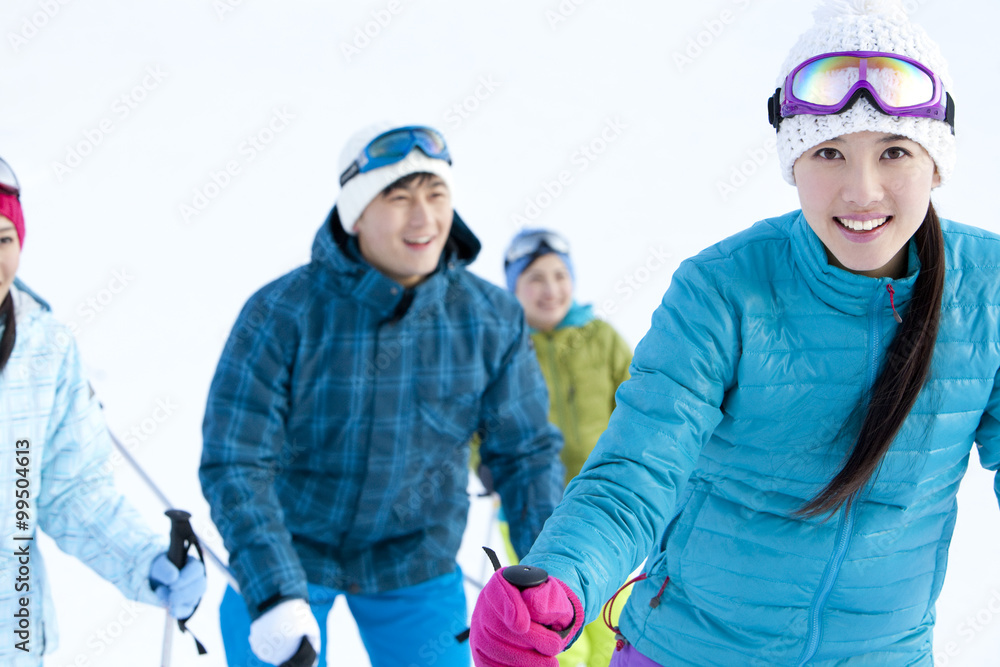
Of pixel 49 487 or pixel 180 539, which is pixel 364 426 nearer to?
pixel 180 539

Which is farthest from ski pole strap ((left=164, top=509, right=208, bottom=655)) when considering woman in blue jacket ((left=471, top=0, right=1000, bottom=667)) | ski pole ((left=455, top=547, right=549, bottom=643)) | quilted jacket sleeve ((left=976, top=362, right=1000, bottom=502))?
quilted jacket sleeve ((left=976, top=362, right=1000, bottom=502))

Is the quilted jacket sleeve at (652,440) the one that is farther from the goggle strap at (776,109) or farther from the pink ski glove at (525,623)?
the goggle strap at (776,109)

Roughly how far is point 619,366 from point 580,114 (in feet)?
18.0

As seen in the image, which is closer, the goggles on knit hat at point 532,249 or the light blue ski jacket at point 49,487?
the light blue ski jacket at point 49,487

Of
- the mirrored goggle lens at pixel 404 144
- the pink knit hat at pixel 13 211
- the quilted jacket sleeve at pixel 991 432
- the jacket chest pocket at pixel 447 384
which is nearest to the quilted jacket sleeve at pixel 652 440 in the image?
the quilted jacket sleeve at pixel 991 432

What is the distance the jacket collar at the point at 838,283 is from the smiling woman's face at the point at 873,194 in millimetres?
19

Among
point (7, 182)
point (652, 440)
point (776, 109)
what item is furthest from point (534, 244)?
point (652, 440)

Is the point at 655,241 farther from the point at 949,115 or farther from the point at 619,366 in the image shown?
the point at 949,115

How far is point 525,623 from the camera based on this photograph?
98cm

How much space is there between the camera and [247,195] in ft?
26.5

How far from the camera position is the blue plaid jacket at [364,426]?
85.4 inches

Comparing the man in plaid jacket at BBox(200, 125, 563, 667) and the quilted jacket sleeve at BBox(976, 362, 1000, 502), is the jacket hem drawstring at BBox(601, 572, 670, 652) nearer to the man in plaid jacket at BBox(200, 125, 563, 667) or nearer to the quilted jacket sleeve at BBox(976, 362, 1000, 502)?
the quilted jacket sleeve at BBox(976, 362, 1000, 502)

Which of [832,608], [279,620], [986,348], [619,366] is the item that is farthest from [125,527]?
[619,366]

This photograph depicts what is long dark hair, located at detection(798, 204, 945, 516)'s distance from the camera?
4.17 feet
